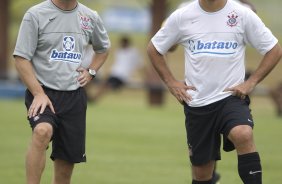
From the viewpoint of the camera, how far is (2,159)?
13969mm

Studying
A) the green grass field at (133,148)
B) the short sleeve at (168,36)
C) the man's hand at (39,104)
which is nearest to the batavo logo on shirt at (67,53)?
the man's hand at (39,104)

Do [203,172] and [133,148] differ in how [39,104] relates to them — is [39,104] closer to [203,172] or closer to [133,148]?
[203,172]

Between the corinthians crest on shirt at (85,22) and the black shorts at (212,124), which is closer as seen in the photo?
the black shorts at (212,124)

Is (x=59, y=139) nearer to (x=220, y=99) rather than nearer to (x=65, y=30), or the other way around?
(x=65, y=30)

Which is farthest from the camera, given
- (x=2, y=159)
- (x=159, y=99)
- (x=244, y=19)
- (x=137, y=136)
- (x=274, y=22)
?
(x=274, y=22)

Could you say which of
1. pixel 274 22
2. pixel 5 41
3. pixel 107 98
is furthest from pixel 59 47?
pixel 274 22

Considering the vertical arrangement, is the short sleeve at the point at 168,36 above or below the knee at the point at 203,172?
above

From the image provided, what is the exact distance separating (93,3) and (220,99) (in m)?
37.0

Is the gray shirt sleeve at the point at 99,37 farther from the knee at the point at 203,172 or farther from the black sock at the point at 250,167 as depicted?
the black sock at the point at 250,167

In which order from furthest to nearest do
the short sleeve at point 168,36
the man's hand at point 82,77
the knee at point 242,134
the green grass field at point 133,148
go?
1. the green grass field at point 133,148
2. the man's hand at point 82,77
3. the short sleeve at point 168,36
4. the knee at point 242,134

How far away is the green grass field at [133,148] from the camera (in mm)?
12320

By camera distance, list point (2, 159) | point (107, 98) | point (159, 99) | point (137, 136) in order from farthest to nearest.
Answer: point (107, 98) < point (159, 99) < point (137, 136) < point (2, 159)

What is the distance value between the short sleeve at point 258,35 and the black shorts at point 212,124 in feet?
1.79

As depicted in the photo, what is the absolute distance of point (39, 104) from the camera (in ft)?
28.2
